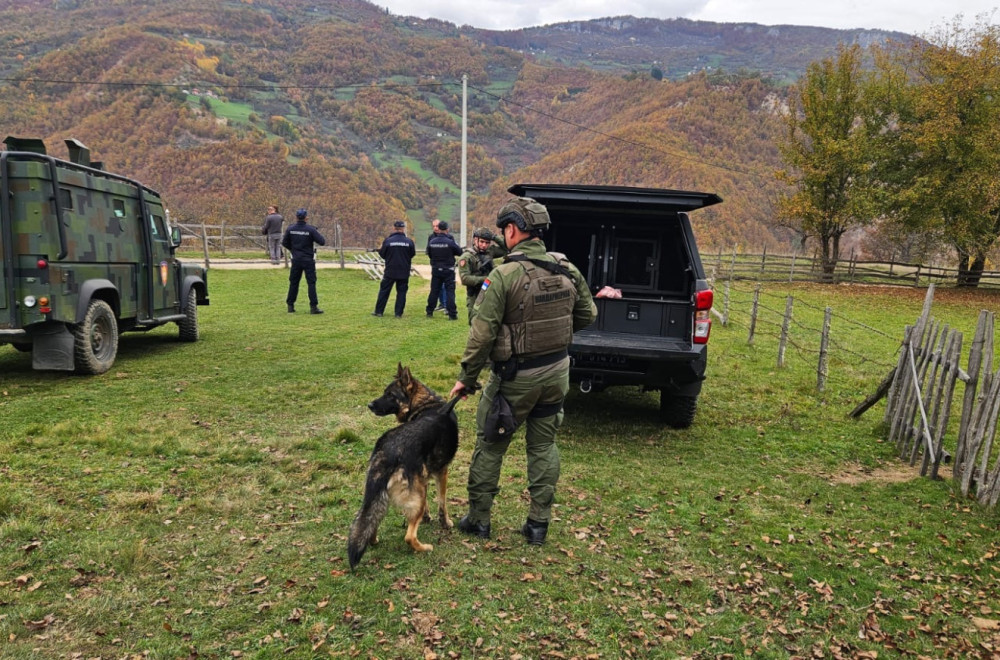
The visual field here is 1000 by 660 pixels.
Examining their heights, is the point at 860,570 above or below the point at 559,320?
below

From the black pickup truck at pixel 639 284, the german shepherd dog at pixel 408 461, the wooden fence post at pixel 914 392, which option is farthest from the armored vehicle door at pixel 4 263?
the wooden fence post at pixel 914 392

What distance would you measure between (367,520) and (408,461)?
39cm

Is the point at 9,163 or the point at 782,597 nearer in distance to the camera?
the point at 782,597

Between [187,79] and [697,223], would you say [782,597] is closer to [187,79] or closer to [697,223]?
[697,223]

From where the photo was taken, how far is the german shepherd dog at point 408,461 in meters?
3.29

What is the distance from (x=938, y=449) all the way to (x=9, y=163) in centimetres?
961

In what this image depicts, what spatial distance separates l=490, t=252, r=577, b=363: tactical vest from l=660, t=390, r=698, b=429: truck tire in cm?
304

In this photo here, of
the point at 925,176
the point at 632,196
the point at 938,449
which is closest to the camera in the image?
the point at 938,449

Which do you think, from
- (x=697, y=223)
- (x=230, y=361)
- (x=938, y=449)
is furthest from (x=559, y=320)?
(x=697, y=223)

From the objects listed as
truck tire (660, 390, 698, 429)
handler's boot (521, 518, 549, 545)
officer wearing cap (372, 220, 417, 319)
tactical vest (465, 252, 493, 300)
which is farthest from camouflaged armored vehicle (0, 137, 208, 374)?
truck tire (660, 390, 698, 429)

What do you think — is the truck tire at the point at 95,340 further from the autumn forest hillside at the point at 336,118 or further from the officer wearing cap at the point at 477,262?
the autumn forest hillside at the point at 336,118

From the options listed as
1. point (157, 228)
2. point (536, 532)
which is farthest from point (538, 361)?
point (157, 228)

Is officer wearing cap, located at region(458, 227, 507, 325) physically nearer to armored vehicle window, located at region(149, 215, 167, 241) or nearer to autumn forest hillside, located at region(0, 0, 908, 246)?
armored vehicle window, located at region(149, 215, 167, 241)

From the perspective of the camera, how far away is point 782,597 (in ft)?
11.1
